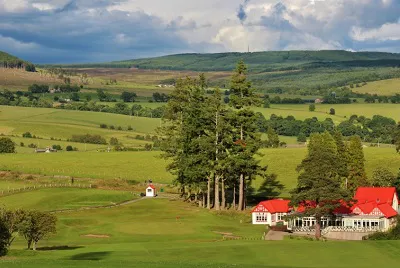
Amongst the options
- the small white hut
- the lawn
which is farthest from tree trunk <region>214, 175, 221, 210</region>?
the small white hut

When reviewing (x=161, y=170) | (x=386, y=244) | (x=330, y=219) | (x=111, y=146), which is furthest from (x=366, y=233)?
(x=111, y=146)

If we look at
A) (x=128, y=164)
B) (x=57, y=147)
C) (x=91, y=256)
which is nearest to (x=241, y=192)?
(x=91, y=256)

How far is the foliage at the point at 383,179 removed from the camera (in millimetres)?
119688

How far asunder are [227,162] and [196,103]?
12.7 m

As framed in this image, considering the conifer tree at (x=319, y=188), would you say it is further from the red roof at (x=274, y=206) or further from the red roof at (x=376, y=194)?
the red roof at (x=376, y=194)

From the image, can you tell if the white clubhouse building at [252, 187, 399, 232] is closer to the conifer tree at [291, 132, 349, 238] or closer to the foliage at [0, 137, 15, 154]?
the conifer tree at [291, 132, 349, 238]

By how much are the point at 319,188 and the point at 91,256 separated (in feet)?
109

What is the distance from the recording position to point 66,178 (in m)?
140

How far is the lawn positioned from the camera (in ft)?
357

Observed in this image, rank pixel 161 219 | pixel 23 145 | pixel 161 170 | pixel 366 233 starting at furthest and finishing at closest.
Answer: pixel 23 145 < pixel 161 170 < pixel 161 219 < pixel 366 233

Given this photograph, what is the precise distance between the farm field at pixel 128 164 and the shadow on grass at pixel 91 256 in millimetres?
64906

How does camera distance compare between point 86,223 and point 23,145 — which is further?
point 23,145

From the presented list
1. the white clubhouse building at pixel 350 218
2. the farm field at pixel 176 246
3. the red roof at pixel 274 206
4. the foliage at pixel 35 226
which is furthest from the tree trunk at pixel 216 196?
the foliage at pixel 35 226

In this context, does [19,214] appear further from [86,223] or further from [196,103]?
[196,103]
